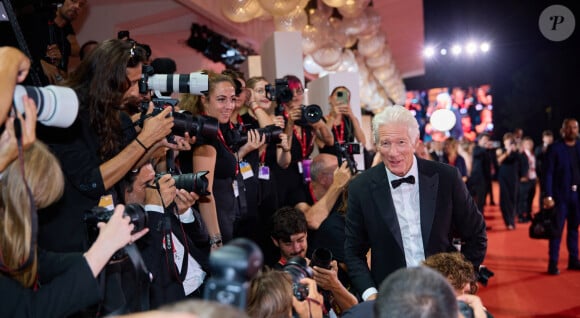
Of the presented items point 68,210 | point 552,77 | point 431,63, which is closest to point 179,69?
point 68,210

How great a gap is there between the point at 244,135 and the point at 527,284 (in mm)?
3827

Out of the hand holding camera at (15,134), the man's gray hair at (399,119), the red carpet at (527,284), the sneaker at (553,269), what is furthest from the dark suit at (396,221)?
the sneaker at (553,269)

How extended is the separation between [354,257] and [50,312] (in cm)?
146

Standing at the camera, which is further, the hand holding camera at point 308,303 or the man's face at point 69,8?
the man's face at point 69,8

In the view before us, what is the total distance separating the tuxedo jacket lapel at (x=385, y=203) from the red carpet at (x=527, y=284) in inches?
108

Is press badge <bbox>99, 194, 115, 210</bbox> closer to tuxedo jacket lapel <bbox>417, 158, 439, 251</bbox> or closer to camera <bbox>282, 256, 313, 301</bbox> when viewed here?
camera <bbox>282, 256, 313, 301</bbox>

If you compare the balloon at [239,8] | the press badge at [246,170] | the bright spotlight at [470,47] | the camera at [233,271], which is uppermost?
the bright spotlight at [470,47]

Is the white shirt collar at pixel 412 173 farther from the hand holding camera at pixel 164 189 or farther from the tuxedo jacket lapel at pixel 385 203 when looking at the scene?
the hand holding camera at pixel 164 189

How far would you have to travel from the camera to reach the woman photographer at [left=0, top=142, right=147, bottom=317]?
1.62 metres

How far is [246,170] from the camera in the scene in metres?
3.71

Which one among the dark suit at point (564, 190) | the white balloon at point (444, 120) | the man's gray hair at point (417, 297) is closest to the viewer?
the man's gray hair at point (417, 297)

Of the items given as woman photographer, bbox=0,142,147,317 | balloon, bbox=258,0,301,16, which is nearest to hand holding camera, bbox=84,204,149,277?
woman photographer, bbox=0,142,147,317

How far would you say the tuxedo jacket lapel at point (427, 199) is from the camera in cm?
267

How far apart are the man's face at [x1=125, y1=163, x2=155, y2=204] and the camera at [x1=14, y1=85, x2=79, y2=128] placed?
0.88m
